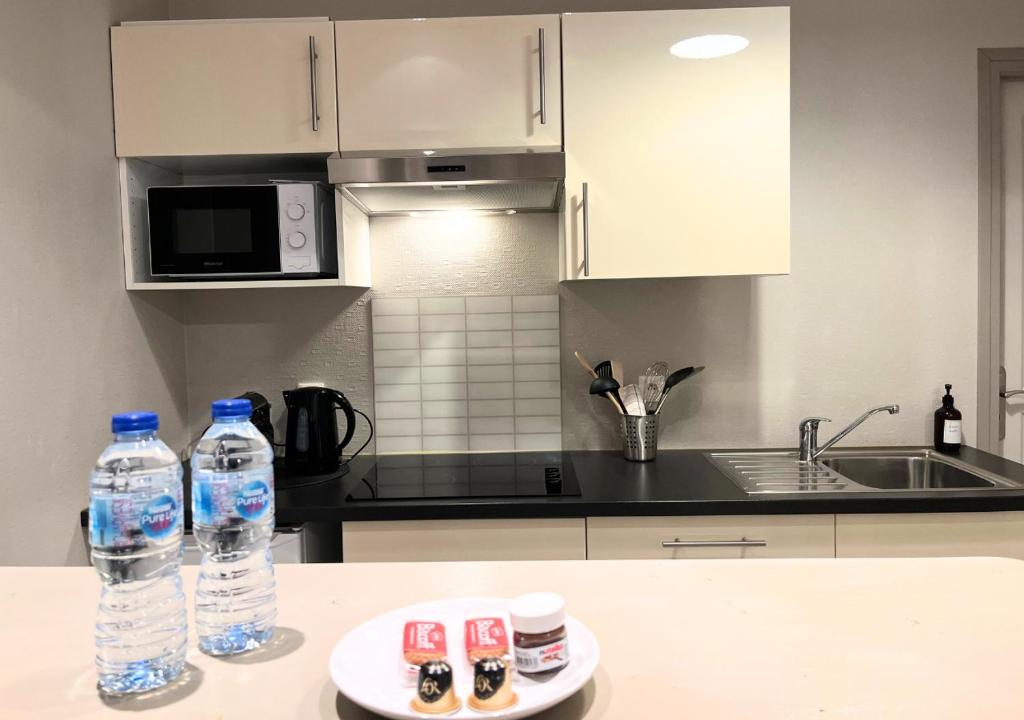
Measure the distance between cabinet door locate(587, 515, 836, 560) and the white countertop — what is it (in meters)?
0.71

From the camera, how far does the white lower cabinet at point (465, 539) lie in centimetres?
199

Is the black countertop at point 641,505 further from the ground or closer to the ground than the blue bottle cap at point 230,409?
closer to the ground

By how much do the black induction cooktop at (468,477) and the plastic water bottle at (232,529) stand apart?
3.46ft

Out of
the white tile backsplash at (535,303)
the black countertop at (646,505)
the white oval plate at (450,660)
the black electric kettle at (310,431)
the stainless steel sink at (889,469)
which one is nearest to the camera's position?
the white oval plate at (450,660)

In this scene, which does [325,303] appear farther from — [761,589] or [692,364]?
[761,589]

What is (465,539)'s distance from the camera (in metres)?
2.00

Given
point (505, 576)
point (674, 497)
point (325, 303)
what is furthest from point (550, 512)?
point (325, 303)

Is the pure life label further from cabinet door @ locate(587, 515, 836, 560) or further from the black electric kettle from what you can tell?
the black electric kettle

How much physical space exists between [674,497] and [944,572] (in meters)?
0.83

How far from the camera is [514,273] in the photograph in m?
2.62

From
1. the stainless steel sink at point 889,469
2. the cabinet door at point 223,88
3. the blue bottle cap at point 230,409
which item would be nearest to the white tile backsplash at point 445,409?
the cabinet door at point 223,88

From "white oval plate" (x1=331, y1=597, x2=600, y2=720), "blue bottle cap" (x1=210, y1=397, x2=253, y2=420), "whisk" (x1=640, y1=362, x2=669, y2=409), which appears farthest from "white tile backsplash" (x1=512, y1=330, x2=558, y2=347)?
"blue bottle cap" (x1=210, y1=397, x2=253, y2=420)

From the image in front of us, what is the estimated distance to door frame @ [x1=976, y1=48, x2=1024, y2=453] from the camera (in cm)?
250

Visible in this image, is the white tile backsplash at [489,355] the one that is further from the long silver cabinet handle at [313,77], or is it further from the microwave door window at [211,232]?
the long silver cabinet handle at [313,77]
